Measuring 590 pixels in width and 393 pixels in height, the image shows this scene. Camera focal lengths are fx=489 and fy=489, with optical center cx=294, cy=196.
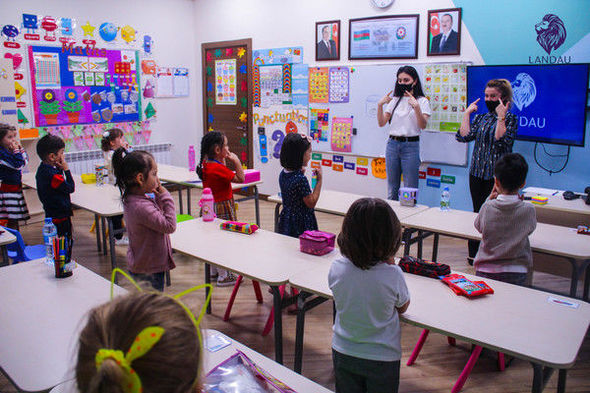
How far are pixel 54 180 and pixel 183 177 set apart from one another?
1.46 m

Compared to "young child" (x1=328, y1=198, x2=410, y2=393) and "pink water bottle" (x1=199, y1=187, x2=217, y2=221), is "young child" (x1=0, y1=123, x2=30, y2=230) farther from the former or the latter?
"young child" (x1=328, y1=198, x2=410, y2=393)

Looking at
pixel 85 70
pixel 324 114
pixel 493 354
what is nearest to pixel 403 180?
pixel 324 114

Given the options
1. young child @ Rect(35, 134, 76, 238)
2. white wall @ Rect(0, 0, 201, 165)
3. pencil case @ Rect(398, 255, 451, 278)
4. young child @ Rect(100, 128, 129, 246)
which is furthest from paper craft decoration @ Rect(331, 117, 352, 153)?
pencil case @ Rect(398, 255, 451, 278)

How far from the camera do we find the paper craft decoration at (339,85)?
585 cm

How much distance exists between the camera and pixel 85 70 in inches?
249

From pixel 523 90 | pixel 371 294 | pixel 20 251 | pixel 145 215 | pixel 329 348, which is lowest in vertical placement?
pixel 329 348

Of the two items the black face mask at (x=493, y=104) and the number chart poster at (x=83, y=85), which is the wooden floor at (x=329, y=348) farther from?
the number chart poster at (x=83, y=85)

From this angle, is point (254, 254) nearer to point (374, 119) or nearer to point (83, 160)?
point (374, 119)

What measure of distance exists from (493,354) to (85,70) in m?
5.76

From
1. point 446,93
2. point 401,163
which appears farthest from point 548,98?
point 401,163

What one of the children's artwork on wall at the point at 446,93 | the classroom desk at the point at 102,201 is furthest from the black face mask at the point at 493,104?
the classroom desk at the point at 102,201

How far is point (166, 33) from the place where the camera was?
284 inches

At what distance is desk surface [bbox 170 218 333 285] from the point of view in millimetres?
2396

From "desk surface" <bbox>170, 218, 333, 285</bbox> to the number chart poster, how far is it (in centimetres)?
390
